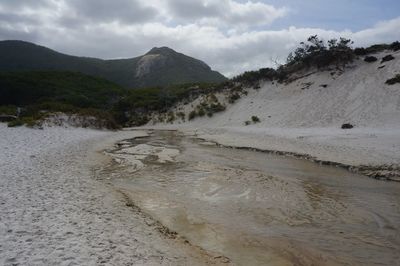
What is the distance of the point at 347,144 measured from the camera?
2075 centimetres

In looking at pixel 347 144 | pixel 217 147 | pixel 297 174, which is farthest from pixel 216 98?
pixel 297 174

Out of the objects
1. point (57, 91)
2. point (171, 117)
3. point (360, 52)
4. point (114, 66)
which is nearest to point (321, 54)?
point (360, 52)

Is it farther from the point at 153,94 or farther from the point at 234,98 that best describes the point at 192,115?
the point at 153,94

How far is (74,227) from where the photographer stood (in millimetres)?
7480

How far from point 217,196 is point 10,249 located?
6726mm

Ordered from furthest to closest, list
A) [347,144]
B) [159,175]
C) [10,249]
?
[347,144] < [159,175] < [10,249]

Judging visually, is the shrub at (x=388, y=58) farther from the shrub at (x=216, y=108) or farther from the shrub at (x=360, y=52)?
the shrub at (x=216, y=108)

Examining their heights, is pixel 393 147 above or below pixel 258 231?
above

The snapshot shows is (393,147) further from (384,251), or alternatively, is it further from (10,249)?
(10,249)

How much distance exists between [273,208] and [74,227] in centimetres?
544

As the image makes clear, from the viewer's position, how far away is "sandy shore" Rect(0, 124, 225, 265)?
6.20m

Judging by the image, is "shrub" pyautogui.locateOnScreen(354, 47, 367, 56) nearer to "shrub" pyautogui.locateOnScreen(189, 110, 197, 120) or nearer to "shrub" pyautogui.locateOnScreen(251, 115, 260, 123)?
"shrub" pyautogui.locateOnScreen(251, 115, 260, 123)

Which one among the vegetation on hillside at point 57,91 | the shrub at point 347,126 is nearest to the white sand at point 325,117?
the shrub at point 347,126

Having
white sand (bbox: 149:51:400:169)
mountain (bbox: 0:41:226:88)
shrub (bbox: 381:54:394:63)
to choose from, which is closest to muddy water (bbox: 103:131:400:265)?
white sand (bbox: 149:51:400:169)
